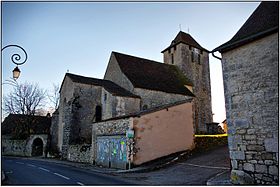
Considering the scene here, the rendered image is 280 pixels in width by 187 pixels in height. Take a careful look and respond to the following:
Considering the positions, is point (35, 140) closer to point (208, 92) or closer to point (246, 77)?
point (208, 92)

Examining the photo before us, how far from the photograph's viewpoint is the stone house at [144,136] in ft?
43.9

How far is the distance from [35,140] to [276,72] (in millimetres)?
24702

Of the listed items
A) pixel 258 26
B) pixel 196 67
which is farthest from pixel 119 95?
→ pixel 196 67

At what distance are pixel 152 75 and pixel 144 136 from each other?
10.2 meters

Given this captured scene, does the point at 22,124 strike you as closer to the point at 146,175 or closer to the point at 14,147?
the point at 14,147

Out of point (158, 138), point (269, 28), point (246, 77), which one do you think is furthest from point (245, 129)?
point (158, 138)

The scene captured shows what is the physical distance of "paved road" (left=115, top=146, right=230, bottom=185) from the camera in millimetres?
9195

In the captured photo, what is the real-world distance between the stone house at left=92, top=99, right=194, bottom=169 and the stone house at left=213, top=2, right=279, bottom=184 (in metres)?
6.49

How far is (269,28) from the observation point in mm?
6883

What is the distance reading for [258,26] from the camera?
767cm

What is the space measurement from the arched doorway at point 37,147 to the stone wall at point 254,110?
22815mm

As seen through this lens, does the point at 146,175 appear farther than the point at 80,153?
No

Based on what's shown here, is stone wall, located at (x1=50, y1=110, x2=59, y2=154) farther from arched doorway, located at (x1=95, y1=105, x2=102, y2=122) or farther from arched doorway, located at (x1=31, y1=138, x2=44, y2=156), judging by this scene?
arched doorway, located at (x1=95, y1=105, x2=102, y2=122)

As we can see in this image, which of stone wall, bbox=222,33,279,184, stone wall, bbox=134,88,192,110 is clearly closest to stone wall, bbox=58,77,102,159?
stone wall, bbox=134,88,192,110
